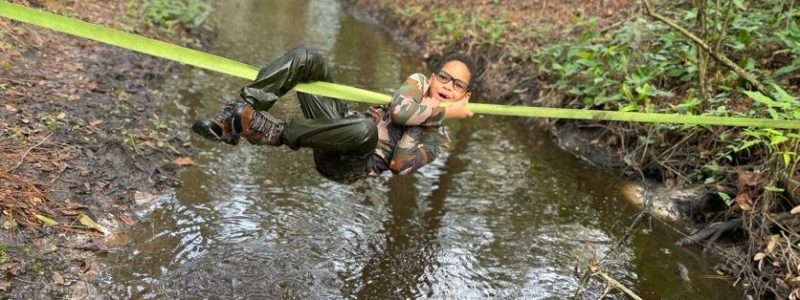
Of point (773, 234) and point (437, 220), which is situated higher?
point (773, 234)

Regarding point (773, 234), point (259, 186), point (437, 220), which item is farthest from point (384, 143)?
point (773, 234)

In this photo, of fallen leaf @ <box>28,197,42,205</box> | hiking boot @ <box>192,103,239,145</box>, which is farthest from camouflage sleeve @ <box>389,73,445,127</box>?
fallen leaf @ <box>28,197,42,205</box>

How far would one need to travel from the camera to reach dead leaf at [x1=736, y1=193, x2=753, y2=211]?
4789 mm

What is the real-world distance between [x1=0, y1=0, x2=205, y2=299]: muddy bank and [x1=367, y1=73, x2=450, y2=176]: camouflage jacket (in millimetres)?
1903

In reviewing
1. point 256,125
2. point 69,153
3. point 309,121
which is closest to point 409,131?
point 309,121

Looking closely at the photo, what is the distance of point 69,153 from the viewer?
441cm

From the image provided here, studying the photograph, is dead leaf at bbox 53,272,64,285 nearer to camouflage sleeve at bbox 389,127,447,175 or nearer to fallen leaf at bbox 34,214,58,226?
fallen leaf at bbox 34,214,58,226

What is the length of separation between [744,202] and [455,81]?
2.89 metres

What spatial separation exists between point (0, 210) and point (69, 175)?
762mm

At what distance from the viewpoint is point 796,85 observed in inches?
232

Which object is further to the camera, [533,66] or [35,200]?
[533,66]

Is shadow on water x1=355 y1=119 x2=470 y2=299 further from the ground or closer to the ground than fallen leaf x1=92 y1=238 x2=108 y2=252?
closer to the ground

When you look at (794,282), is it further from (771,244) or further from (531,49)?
(531,49)

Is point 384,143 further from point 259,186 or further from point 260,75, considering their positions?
point 259,186
